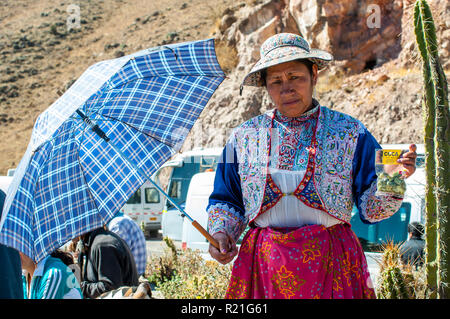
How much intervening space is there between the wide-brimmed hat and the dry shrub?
10.8 feet

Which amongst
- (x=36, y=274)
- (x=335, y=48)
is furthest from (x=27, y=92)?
(x=36, y=274)

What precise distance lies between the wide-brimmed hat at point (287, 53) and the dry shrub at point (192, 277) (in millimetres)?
3292

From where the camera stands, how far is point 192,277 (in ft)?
20.0

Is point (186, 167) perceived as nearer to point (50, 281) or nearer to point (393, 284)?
point (393, 284)

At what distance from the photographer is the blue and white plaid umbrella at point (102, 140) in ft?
7.37

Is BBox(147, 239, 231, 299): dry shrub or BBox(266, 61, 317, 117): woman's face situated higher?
BBox(266, 61, 317, 117): woman's face

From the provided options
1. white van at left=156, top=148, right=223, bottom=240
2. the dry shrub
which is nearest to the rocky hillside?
the dry shrub

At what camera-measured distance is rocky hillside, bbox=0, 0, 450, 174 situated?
596 inches

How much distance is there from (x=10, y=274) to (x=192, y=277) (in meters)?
4.30
